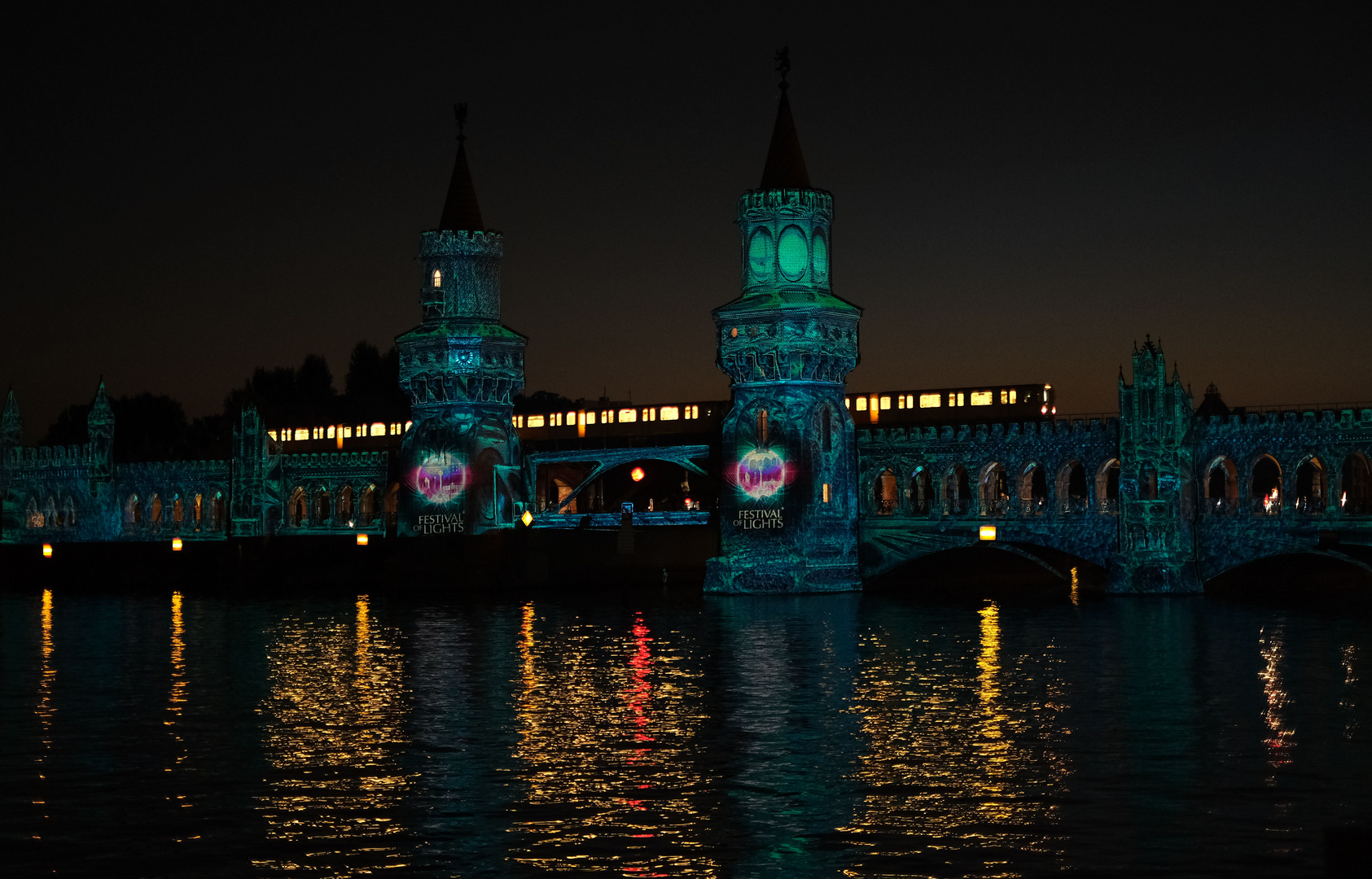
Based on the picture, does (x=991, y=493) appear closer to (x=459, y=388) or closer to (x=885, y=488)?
(x=885, y=488)

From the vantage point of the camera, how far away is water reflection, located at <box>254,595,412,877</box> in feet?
69.1

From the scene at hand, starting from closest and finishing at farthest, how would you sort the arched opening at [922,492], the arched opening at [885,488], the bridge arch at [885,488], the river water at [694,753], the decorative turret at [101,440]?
the river water at [694,753], the arched opening at [922,492], the bridge arch at [885,488], the arched opening at [885,488], the decorative turret at [101,440]

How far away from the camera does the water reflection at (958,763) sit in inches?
816

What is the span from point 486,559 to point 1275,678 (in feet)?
178

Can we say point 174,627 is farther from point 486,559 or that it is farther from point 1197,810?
point 1197,810

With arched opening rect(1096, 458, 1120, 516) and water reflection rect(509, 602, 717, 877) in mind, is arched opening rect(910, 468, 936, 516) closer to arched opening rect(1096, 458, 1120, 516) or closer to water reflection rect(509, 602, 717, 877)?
→ arched opening rect(1096, 458, 1120, 516)

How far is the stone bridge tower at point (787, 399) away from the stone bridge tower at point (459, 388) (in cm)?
1713

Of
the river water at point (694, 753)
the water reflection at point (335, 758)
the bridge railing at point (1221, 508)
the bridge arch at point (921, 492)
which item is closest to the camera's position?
the river water at point (694, 753)

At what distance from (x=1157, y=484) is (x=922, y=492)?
47.0ft

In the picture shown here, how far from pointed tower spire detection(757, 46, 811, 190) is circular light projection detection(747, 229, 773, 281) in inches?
88.6

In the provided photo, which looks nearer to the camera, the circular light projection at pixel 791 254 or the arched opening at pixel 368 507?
the circular light projection at pixel 791 254

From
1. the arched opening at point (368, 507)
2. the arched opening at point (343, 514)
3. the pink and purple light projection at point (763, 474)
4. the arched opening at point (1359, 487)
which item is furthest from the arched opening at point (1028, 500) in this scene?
the arched opening at point (343, 514)

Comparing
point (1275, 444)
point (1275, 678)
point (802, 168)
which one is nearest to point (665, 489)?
point (802, 168)

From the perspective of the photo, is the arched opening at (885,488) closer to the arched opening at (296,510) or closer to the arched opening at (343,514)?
the arched opening at (343,514)
